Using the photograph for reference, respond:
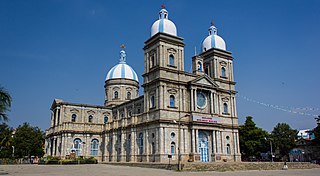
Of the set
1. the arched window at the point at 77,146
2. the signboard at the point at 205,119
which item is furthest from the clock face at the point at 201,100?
the arched window at the point at 77,146

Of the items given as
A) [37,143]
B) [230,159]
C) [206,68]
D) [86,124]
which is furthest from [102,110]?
[230,159]

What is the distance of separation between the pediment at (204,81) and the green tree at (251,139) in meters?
18.9

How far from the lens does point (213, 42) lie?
55500 millimetres

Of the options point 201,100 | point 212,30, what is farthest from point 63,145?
point 212,30

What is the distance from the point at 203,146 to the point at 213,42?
1984cm

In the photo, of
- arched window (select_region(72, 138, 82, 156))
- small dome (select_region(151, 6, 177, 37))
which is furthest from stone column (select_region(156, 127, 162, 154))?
arched window (select_region(72, 138, 82, 156))

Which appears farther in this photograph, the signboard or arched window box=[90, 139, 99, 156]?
arched window box=[90, 139, 99, 156]

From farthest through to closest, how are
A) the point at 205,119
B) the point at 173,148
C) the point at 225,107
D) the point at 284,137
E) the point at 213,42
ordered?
the point at 284,137 < the point at 213,42 < the point at 225,107 < the point at 205,119 < the point at 173,148

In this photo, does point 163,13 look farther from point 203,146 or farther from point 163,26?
point 203,146

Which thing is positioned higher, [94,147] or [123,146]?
[123,146]

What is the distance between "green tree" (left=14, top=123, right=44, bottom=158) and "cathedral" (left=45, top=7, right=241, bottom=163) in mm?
11355

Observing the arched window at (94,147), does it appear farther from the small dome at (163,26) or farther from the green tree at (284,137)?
the green tree at (284,137)

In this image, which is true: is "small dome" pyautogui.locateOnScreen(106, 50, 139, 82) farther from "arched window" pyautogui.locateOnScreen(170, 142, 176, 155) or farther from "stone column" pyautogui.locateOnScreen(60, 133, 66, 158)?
"arched window" pyautogui.locateOnScreen(170, 142, 176, 155)

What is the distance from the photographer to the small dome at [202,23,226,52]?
5550cm
